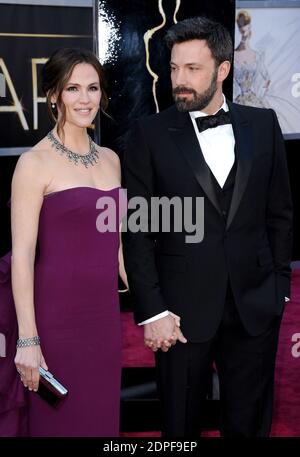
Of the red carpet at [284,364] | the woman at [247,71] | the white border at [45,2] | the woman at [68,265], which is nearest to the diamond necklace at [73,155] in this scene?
the woman at [68,265]

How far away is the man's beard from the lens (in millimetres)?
2430

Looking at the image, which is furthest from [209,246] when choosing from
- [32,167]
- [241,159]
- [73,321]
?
[32,167]

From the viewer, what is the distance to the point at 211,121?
2488 millimetres

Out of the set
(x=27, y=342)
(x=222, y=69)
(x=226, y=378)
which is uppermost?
(x=222, y=69)

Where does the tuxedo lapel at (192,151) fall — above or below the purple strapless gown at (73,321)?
above

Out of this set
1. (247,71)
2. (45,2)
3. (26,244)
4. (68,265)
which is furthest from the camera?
(247,71)

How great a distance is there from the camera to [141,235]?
2.46 metres

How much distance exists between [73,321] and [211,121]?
863 millimetres

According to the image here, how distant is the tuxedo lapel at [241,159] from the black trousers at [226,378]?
1.11 feet

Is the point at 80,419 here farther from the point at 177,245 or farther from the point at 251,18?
the point at 251,18

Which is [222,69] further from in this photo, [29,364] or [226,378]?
[29,364]

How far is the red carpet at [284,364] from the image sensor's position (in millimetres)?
3604

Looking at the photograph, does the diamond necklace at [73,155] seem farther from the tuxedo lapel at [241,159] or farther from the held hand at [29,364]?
the held hand at [29,364]
